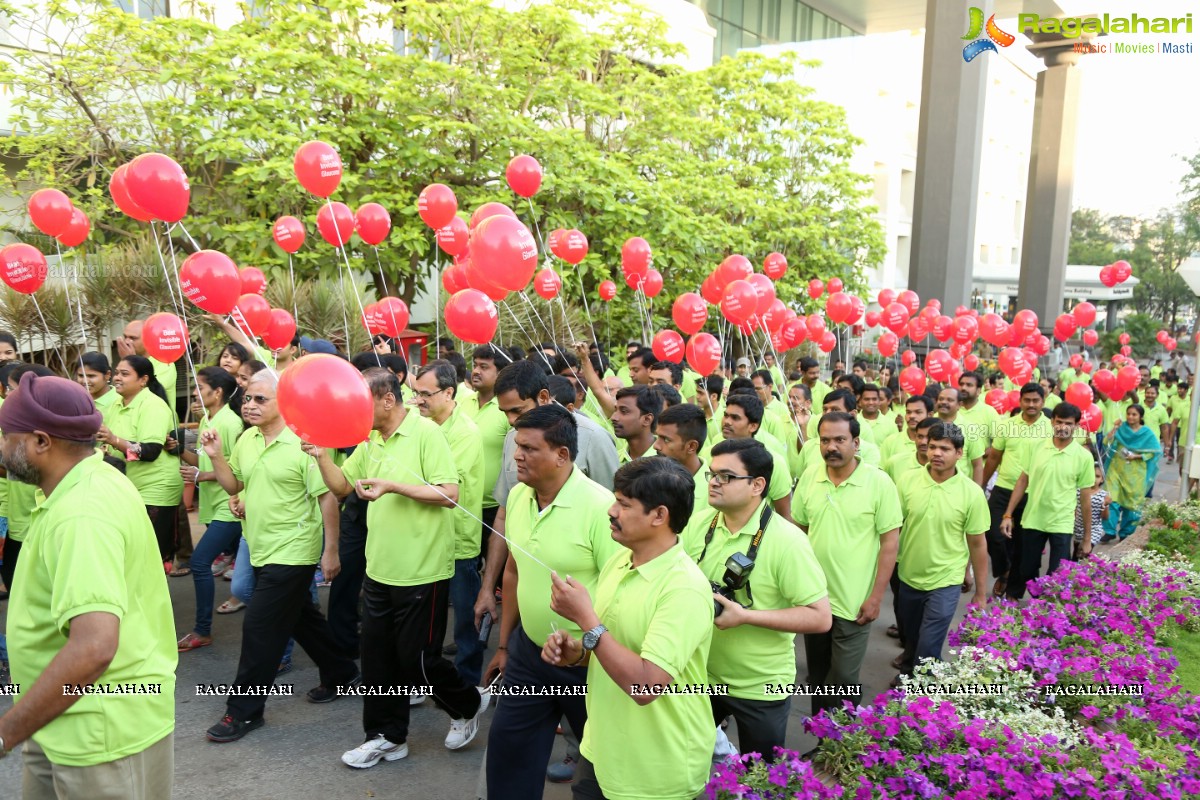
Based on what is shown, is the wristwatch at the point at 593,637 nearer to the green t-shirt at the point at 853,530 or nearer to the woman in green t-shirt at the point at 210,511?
the green t-shirt at the point at 853,530

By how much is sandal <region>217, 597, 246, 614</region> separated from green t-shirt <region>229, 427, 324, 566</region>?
2.19 m

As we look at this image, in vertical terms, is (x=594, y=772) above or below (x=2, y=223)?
→ below

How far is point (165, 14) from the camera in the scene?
40.7 ft

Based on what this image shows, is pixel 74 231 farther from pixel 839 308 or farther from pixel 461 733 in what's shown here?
pixel 839 308

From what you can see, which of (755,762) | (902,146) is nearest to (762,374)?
(755,762)

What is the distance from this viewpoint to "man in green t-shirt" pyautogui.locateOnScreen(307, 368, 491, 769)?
439cm

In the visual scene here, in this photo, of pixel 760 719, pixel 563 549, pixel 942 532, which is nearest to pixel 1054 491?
pixel 942 532

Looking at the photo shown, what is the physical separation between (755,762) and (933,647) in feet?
8.52

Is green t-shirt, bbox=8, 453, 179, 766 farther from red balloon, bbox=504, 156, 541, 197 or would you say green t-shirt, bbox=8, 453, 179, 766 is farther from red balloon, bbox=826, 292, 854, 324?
red balloon, bbox=826, 292, 854, 324

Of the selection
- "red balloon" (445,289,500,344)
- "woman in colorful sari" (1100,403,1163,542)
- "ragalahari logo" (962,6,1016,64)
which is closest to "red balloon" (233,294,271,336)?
"red balloon" (445,289,500,344)

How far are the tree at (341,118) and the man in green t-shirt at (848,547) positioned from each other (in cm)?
714

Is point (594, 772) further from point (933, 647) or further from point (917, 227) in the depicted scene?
point (917, 227)

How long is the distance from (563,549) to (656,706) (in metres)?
0.85

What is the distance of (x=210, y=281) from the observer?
6.11 meters
